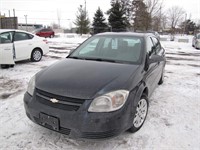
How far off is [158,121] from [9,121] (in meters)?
2.54

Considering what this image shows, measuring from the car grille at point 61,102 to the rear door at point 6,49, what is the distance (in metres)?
4.97

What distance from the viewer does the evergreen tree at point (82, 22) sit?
3922cm

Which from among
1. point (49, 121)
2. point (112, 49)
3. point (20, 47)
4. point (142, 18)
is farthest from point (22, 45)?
point (142, 18)

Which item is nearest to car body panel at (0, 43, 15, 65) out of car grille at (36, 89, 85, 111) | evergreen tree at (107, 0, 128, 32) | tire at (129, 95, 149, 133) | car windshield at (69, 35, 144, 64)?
car windshield at (69, 35, 144, 64)

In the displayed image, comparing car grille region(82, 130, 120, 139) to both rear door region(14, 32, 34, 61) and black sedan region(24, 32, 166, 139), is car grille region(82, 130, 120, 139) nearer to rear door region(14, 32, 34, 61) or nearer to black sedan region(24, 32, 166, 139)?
black sedan region(24, 32, 166, 139)

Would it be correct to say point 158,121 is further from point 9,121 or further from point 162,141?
point 9,121

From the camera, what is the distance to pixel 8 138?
2.88m

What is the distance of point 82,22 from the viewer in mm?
39219

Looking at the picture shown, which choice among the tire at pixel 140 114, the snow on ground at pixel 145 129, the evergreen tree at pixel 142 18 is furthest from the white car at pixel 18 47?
the evergreen tree at pixel 142 18

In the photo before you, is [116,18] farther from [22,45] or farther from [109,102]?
[109,102]

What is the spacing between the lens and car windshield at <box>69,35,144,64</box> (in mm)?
3457

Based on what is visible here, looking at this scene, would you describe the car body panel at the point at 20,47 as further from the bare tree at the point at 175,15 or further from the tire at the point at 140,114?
the bare tree at the point at 175,15

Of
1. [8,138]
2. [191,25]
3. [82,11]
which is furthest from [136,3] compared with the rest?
[8,138]

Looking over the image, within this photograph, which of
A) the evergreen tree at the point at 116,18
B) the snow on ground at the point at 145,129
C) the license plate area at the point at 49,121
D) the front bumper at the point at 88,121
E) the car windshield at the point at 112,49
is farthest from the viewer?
the evergreen tree at the point at 116,18
